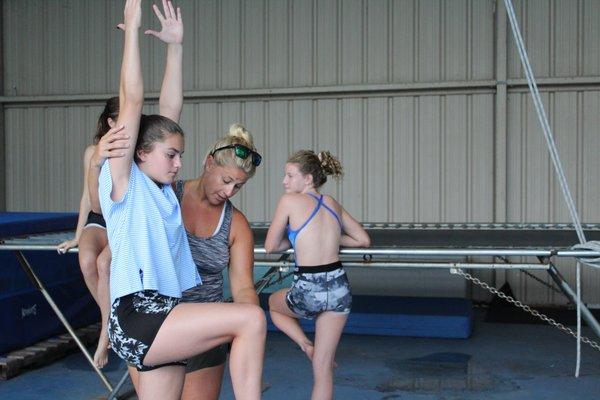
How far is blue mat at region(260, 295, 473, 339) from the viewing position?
21.1ft

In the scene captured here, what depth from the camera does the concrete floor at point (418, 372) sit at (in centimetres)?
474

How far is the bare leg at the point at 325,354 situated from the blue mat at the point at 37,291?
2.55 m

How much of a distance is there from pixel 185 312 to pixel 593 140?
6849 mm

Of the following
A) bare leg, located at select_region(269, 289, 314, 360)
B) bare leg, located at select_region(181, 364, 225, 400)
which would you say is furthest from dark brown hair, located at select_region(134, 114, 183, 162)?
bare leg, located at select_region(269, 289, 314, 360)

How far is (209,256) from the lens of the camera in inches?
96.7

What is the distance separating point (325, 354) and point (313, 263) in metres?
0.47

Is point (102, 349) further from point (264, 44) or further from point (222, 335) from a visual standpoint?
point (264, 44)

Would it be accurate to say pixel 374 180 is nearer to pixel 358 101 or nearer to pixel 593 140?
pixel 358 101

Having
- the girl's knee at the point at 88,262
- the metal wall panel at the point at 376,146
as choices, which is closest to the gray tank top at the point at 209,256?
the girl's knee at the point at 88,262

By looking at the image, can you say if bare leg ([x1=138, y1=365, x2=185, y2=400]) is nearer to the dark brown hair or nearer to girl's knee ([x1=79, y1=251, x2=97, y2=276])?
the dark brown hair

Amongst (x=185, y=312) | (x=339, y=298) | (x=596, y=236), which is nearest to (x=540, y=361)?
(x=596, y=236)

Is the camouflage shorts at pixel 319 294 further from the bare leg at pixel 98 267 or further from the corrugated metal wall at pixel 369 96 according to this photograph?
the corrugated metal wall at pixel 369 96

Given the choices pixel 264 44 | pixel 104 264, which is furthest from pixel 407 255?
pixel 264 44

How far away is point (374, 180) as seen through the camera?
27.4 ft
